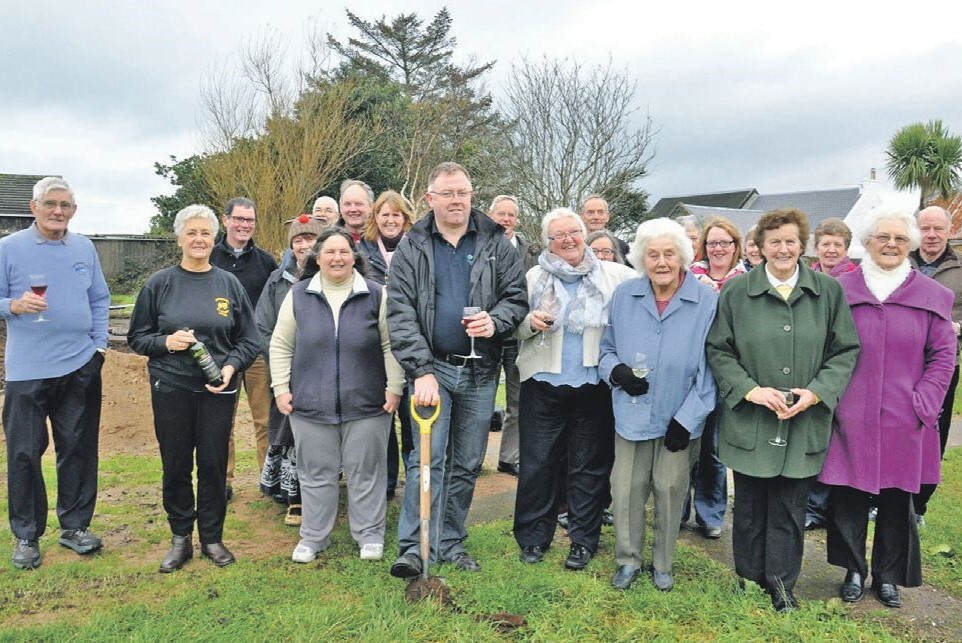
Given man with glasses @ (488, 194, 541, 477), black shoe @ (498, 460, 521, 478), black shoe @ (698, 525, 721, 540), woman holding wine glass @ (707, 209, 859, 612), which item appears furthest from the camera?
black shoe @ (498, 460, 521, 478)

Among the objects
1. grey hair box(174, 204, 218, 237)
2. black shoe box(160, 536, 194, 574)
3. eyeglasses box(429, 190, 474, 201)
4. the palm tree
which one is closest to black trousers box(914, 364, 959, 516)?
eyeglasses box(429, 190, 474, 201)

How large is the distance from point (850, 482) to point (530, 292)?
2074 mm

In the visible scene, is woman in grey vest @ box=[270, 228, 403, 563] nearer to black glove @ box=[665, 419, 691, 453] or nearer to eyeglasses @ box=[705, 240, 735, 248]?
black glove @ box=[665, 419, 691, 453]

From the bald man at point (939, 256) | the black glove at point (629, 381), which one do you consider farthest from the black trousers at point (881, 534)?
the bald man at point (939, 256)

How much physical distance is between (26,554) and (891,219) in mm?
5447

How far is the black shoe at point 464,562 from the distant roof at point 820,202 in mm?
37443

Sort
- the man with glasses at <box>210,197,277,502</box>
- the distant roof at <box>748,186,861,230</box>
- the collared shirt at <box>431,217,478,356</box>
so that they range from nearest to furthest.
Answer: the collared shirt at <box>431,217,478,356</box> → the man with glasses at <box>210,197,277,502</box> → the distant roof at <box>748,186,861,230</box>

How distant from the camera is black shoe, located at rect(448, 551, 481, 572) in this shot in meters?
4.11

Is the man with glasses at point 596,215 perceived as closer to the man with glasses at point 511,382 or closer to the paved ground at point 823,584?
the man with glasses at point 511,382

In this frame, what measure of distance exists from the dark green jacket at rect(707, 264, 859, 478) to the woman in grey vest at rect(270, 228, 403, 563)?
2.02m

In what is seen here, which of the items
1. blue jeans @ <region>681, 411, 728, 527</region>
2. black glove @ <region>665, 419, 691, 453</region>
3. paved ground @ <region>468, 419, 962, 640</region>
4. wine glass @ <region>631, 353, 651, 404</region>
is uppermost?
wine glass @ <region>631, 353, 651, 404</region>

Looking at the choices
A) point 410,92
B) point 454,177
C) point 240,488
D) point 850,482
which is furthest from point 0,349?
point 410,92

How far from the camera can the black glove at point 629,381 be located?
147 inches

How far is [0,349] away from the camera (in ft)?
42.1
